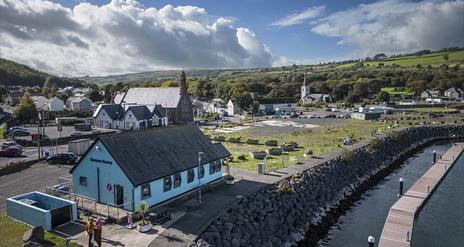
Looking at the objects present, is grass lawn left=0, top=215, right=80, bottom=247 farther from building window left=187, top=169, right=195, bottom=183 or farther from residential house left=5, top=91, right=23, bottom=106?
residential house left=5, top=91, right=23, bottom=106

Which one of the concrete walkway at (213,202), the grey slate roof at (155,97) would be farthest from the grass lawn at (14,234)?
the grey slate roof at (155,97)

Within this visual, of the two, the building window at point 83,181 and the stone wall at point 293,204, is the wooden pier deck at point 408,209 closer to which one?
the stone wall at point 293,204

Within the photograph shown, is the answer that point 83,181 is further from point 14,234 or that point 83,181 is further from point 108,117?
point 108,117

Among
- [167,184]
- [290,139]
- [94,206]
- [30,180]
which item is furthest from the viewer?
[290,139]

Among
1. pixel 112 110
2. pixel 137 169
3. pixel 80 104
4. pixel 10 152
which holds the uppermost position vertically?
pixel 80 104

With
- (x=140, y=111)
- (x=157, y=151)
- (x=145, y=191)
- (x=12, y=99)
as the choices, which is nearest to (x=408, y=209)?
(x=157, y=151)

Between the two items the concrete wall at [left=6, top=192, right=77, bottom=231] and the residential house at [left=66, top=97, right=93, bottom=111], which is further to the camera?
the residential house at [left=66, top=97, right=93, bottom=111]

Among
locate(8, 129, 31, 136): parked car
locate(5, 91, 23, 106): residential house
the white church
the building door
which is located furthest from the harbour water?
locate(5, 91, 23, 106): residential house

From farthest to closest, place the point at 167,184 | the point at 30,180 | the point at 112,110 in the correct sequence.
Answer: the point at 112,110
the point at 30,180
the point at 167,184

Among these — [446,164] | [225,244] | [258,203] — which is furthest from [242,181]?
[446,164]
